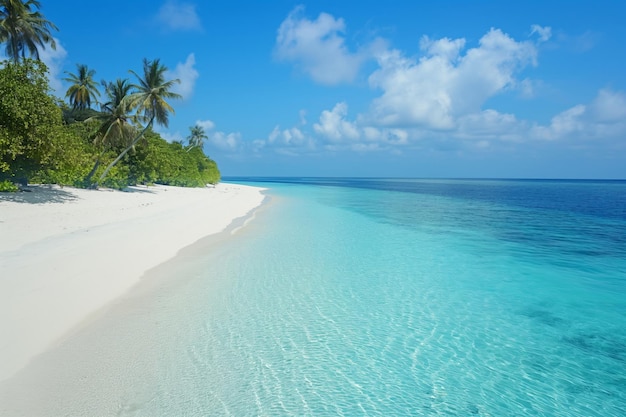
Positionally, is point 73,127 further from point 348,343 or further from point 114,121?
point 348,343

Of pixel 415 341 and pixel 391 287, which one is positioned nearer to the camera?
pixel 415 341

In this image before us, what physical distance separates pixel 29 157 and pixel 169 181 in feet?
93.7

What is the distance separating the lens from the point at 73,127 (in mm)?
29531

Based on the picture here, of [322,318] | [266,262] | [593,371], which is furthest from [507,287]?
[266,262]

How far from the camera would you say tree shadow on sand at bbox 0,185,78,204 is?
→ 18.1 m

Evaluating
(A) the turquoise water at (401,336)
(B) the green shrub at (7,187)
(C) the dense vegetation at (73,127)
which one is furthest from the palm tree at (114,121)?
(A) the turquoise water at (401,336)

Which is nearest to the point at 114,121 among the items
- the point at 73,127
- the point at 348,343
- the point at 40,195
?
the point at 73,127

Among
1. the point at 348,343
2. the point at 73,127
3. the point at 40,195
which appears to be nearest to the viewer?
the point at 348,343

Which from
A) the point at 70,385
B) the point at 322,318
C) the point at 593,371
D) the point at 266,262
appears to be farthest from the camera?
the point at 266,262

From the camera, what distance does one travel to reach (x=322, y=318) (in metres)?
7.46

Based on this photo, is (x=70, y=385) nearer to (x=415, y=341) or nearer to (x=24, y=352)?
(x=24, y=352)

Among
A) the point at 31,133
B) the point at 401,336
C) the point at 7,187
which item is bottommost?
the point at 401,336

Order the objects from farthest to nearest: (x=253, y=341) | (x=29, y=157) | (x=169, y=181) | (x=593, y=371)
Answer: (x=169, y=181), (x=29, y=157), (x=253, y=341), (x=593, y=371)

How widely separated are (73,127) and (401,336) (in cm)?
3223
